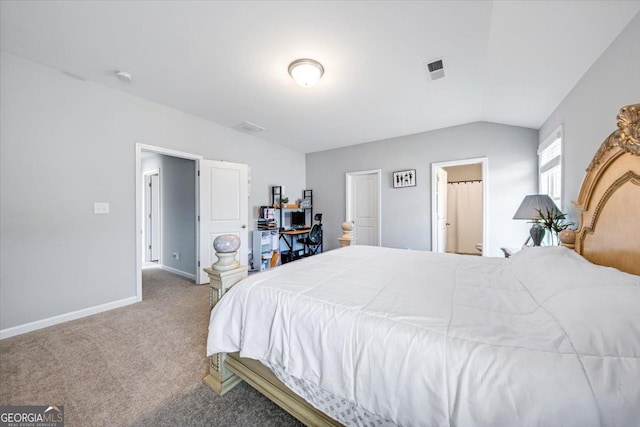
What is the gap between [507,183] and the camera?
3430 millimetres

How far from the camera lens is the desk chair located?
15.8ft

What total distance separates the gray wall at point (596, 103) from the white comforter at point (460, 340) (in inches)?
39.7

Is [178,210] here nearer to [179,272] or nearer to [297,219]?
[179,272]

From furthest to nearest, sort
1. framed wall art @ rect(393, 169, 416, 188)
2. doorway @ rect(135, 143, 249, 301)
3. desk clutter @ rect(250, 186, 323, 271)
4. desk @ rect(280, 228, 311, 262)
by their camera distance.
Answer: desk @ rect(280, 228, 311, 262) < desk clutter @ rect(250, 186, 323, 271) < framed wall art @ rect(393, 169, 416, 188) < doorway @ rect(135, 143, 249, 301)

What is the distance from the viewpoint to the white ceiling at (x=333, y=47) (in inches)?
63.4

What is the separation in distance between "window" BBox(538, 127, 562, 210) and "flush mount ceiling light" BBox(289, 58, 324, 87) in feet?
8.51

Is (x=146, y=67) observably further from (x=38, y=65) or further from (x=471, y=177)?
(x=471, y=177)

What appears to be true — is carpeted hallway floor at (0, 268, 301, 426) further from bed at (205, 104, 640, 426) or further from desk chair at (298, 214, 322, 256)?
desk chair at (298, 214, 322, 256)

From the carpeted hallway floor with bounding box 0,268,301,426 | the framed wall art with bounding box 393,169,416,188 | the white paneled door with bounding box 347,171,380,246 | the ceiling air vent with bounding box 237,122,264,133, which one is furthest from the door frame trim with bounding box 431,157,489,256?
the carpeted hallway floor with bounding box 0,268,301,426

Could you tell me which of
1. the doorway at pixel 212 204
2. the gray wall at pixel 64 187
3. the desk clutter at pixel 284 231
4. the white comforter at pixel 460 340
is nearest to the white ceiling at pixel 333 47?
the gray wall at pixel 64 187

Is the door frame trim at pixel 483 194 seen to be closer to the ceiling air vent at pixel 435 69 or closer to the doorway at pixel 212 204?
the ceiling air vent at pixel 435 69

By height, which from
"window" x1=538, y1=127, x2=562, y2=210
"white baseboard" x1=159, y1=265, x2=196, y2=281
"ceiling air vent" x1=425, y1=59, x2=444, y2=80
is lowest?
"white baseboard" x1=159, y1=265, x2=196, y2=281

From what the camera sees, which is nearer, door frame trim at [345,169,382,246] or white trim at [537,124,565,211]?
white trim at [537,124,565,211]

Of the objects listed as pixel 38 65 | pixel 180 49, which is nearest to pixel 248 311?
pixel 180 49
